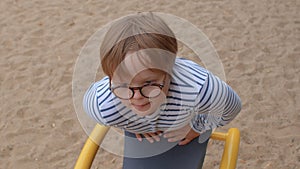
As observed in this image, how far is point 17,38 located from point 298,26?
65.4 inches

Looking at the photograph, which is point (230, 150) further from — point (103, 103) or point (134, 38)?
point (134, 38)

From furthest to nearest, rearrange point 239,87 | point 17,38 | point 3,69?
point 17,38
point 3,69
point 239,87

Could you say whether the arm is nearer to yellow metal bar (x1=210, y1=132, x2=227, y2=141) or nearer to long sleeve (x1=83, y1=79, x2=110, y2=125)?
long sleeve (x1=83, y1=79, x2=110, y2=125)

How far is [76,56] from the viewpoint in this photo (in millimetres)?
2730

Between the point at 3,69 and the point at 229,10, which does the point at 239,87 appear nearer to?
the point at 229,10

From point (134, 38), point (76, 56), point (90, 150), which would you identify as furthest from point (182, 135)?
point (76, 56)

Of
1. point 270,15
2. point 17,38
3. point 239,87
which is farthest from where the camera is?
point 270,15

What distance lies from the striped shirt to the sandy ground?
752 millimetres

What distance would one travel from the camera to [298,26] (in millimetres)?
2932

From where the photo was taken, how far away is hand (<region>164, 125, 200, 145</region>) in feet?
4.27

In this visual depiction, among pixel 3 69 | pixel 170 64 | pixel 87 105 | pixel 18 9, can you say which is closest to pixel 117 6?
pixel 18 9

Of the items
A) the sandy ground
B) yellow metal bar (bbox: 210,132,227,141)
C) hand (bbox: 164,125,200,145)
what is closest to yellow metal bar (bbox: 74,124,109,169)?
hand (bbox: 164,125,200,145)

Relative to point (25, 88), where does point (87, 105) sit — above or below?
above

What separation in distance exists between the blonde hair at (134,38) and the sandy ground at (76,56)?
105 cm
